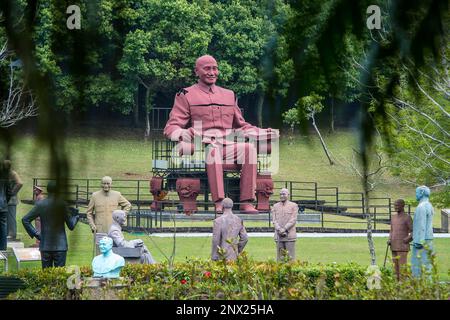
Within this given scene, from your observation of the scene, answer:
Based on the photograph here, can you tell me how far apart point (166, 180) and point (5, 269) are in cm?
981

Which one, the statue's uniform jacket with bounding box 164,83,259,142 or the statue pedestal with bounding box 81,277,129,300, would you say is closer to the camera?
the statue pedestal with bounding box 81,277,129,300

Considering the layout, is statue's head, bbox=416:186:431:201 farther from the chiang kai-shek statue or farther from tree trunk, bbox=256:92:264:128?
the chiang kai-shek statue

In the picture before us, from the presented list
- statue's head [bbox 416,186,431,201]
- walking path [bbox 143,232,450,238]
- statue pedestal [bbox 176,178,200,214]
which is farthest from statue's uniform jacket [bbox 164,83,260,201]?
statue's head [bbox 416,186,431,201]

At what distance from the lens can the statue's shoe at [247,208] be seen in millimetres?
19438

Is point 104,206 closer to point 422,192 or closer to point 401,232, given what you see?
point 401,232

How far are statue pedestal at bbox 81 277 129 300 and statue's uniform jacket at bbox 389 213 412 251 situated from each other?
A: 3.61m

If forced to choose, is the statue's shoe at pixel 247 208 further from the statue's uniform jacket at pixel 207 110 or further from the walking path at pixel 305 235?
the walking path at pixel 305 235

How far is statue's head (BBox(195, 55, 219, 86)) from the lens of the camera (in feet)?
58.7

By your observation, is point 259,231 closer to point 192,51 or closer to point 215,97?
point 215,97

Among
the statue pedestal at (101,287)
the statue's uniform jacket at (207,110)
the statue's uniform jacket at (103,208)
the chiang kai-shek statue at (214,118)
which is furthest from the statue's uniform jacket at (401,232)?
the statue's uniform jacket at (207,110)

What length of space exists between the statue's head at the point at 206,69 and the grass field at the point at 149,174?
160cm

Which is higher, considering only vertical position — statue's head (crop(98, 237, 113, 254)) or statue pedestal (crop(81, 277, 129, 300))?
statue's head (crop(98, 237, 113, 254))

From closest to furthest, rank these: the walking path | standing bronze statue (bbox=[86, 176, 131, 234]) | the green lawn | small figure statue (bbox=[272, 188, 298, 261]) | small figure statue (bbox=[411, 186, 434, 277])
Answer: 1. small figure statue (bbox=[411, 186, 434, 277])
2. standing bronze statue (bbox=[86, 176, 131, 234])
3. small figure statue (bbox=[272, 188, 298, 261])
4. the green lawn
5. the walking path
